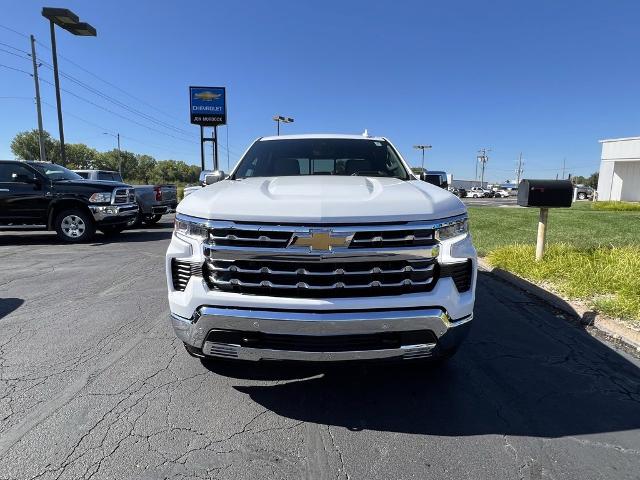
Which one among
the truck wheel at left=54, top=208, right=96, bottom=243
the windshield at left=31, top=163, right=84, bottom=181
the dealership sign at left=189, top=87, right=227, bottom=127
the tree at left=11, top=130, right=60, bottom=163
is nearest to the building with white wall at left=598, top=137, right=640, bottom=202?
the dealership sign at left=189, top=87, right=227, bottom=127

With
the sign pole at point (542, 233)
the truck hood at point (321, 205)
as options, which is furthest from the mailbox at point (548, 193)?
the truck hood at point (321, 205)

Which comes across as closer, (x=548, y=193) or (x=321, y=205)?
(x=321, y=205)

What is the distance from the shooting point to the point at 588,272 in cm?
529

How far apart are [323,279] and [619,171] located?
3724cm

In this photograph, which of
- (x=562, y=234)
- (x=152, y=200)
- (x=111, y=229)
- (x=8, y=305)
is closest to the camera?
(x=8, y=305)

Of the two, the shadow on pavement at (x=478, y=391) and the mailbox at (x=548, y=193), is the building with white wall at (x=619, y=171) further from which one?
the shadow on pavement at (x=478, y=391)

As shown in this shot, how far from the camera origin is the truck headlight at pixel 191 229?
2406 mm

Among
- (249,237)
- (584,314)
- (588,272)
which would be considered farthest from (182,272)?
(588,272)

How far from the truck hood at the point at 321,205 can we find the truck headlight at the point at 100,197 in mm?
7917

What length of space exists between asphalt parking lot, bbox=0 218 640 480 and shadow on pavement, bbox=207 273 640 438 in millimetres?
12

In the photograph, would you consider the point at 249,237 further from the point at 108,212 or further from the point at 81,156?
the point at 81,156

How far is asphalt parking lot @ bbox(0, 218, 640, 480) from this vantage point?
2.17 m

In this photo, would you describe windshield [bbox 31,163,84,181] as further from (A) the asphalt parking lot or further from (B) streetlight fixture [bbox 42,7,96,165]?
(B) streetlight fixture [bbox 42,7,96,165]

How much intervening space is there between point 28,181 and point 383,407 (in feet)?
32.1
